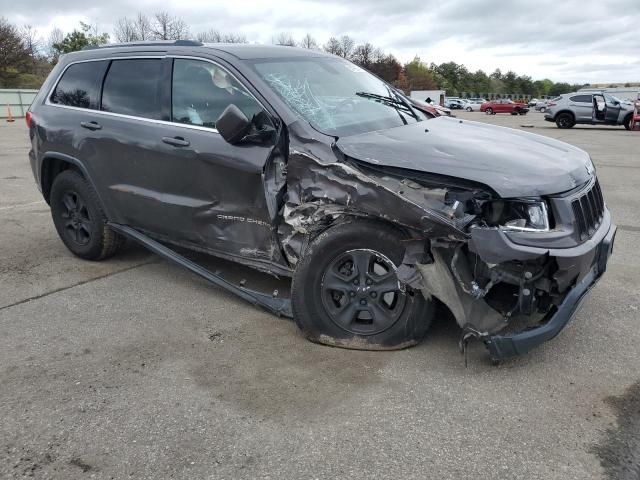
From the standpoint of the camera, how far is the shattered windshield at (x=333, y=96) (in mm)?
3772

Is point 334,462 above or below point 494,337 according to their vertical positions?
below

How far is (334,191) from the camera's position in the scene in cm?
340

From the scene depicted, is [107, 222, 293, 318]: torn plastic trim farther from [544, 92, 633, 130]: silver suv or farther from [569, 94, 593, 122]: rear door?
[569, 94, 593, 122]: rear door

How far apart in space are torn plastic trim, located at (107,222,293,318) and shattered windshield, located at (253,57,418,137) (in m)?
1.22

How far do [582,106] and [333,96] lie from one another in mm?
23617

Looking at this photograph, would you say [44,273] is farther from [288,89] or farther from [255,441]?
[255,441]

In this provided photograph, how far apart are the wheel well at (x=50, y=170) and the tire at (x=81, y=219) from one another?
4.7 inches

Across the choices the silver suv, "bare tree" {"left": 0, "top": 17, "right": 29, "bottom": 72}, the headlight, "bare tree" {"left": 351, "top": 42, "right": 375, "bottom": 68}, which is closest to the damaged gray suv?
the headlight

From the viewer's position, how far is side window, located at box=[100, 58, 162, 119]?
4398mm

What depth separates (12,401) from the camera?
307 centimetres

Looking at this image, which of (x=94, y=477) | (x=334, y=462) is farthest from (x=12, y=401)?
(x=334, y=462)

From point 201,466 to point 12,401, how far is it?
126 centimetres

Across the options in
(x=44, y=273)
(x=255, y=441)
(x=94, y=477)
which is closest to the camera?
(x=94, y=477)

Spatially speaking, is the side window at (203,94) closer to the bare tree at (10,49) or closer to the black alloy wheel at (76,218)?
the black alloy wheel at (76,218)
